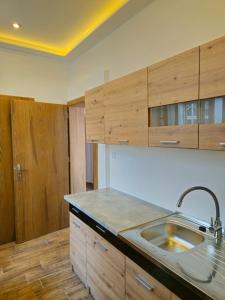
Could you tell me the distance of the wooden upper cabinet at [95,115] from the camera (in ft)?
6.98

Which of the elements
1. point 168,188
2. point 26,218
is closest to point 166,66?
point 168,188

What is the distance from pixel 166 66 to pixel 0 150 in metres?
2.53

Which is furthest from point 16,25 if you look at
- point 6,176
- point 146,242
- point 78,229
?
point 146,242

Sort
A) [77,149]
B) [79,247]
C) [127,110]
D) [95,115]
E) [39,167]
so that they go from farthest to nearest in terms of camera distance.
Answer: [77,149] < [39,167] < [95,115] < [79,247] < [127,110]

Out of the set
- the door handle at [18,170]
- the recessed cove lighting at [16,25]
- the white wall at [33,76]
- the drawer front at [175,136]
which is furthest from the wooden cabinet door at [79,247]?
the recessed cove lighting at [16,25]

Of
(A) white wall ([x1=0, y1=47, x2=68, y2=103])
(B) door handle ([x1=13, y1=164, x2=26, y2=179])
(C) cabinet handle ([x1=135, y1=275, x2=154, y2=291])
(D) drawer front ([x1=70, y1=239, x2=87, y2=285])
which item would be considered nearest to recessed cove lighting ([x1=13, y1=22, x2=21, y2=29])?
(A) white wall ([x1=0, y1=47, x2=68, y2=103])

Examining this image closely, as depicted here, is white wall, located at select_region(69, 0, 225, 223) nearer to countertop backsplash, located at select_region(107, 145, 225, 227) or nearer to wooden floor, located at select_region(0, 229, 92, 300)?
countertop backsplash, located at select_region(107, 145, 225, 227)

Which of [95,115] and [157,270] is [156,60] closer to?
[95,115]

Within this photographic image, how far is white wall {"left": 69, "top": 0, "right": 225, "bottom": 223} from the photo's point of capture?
1.50 metres

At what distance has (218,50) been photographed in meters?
1.08

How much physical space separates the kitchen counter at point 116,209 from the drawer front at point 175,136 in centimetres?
65

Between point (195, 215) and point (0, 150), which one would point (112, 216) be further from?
point (0, 150)

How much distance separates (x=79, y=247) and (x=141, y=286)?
0.98 metres

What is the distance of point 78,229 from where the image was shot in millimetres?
2090
